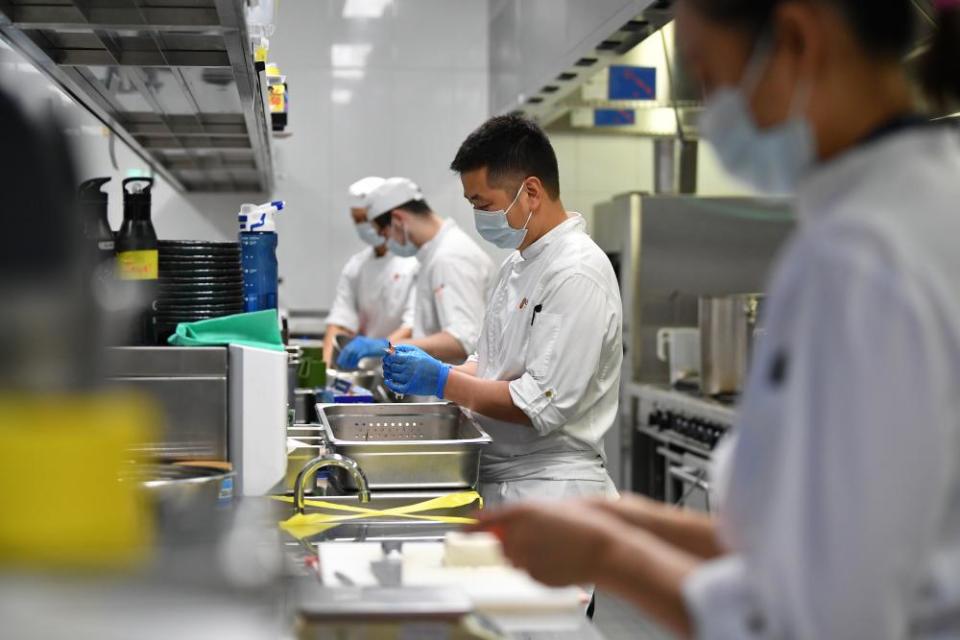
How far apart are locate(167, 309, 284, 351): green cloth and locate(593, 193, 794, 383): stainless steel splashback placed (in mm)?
3326

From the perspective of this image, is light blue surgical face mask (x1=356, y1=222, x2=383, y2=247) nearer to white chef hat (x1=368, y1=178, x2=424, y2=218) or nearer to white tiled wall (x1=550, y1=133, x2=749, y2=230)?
white chef hat (x1=368, y1=178, x2=424, y2=218)

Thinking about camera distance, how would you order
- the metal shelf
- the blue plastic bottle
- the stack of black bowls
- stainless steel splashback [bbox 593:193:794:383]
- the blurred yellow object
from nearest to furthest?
the blurred yellow object → the stack of black bowls → the metal shelf → the blue plastic bottle → stainless steel splashback [bbox 593:193:794:383]

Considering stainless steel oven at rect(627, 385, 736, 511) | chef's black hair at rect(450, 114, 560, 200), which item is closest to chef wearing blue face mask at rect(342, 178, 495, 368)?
stainless steel oven at rect(627, 385, 736, 511)

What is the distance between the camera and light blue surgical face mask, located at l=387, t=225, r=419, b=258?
506 centimetres

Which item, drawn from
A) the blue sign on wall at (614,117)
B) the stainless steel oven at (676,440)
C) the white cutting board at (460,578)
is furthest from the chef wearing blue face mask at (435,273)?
the white cutting board at (460,578)

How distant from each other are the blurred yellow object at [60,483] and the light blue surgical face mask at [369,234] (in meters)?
4.81

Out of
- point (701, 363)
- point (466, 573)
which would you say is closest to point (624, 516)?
point (466, 573)

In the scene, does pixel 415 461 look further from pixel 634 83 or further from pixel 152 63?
pixel 634 83

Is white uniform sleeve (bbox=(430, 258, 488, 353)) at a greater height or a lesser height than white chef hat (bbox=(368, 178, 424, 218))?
lesser

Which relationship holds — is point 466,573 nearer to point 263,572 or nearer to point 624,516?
point 624,516

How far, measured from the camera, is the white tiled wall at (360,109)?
6758 mm

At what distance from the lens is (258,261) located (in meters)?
2.56

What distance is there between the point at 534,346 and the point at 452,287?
213 cm

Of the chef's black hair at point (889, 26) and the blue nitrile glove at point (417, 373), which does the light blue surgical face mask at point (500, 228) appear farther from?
the chef's black hair at point (889, 26)
